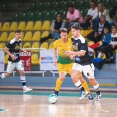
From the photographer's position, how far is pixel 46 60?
1864 centimetres

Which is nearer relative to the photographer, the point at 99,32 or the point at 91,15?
the point at 99,32

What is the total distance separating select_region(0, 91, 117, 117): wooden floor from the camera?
1108cm

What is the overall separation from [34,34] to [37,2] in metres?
4.28

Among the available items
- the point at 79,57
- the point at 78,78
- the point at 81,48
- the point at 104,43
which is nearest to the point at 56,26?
the point at 104,43

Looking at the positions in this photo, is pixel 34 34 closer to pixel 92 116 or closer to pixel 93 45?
pixel 93 45

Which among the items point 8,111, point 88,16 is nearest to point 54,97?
point 8,111

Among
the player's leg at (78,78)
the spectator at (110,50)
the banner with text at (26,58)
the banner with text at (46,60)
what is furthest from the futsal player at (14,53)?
the player's leg at (78,78)

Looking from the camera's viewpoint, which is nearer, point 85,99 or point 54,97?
point 54,97

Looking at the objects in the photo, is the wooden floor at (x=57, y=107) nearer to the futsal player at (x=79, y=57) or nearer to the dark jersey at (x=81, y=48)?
the futsal player at (x=79, y=57)

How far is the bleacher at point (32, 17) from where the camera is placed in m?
21.6

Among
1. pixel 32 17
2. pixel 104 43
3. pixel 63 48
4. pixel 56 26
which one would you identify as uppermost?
pixel 32 17

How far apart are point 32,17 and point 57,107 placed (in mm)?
11599

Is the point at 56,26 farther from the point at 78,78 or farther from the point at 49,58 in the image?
the point at 78,78

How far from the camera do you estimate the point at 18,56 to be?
57.2ft
